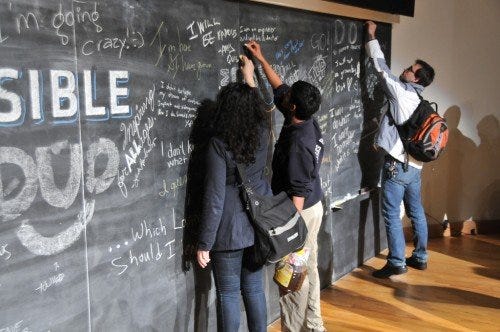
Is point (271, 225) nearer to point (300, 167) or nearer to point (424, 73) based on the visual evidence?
point (300, 167)

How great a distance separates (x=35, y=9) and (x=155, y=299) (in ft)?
4.54

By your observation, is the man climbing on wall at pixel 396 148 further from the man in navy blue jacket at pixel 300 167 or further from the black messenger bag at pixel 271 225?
the black messenger bag at pixel 271 225

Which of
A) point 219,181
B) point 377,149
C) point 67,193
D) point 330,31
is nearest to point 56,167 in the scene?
point 67,193

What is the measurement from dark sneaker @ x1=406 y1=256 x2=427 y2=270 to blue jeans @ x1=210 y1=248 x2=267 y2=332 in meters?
2.15

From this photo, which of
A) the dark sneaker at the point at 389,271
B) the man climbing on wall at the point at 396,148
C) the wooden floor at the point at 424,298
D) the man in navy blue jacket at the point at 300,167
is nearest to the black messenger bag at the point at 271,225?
the man in navy blue jacket at the point at 300,167

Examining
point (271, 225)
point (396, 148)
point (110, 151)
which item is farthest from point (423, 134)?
point (110, 151)

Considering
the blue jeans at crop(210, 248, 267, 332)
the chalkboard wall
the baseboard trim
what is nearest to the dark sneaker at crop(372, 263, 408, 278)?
the baseboard trim

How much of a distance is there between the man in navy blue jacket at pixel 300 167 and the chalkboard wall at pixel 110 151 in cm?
31

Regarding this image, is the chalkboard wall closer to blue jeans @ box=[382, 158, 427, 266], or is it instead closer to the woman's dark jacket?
the woman's dark jacket

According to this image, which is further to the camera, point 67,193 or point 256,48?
point 256,48

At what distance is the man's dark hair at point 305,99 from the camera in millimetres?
2799

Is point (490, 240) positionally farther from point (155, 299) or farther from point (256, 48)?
point (155, 299)

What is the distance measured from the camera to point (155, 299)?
8.51 ft

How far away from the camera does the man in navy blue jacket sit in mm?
2793
